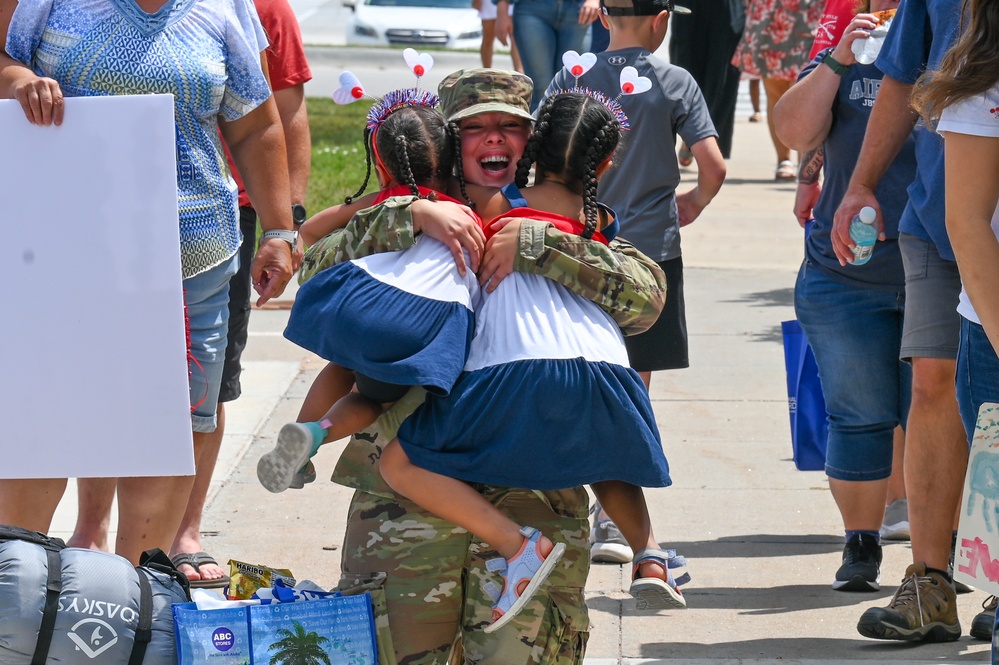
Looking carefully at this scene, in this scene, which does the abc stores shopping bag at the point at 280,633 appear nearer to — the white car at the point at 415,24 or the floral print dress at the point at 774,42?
the floral print dress at the point at 774,42

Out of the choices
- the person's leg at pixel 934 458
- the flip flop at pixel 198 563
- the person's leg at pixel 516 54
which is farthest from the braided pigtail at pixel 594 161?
the person's leg at pixel 516 54

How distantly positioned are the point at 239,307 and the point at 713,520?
1893 millimetres

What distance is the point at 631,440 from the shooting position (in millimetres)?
3006

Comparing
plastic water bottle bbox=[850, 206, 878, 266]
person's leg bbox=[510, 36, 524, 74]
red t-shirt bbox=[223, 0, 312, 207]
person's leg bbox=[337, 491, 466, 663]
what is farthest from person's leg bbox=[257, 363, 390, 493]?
person's leg bbox=[510, 36, 524, 74]

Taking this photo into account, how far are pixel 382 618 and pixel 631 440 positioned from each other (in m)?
0.68

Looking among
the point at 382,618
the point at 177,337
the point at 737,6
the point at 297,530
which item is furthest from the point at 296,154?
the point at 737,6

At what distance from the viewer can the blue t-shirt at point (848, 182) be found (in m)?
4.45

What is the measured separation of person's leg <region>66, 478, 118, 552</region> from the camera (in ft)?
14.9

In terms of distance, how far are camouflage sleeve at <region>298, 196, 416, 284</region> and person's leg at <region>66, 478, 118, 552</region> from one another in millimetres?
1696

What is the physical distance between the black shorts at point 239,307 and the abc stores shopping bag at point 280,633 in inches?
69.0

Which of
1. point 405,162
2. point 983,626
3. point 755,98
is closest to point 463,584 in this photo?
point 405,162

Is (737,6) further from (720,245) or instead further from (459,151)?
(459,151)

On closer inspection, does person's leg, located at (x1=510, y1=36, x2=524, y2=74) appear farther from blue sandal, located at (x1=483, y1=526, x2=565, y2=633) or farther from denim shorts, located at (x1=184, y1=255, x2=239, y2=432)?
blue sandal, located at (x1=483, y1=526, x2=565, y2=633)

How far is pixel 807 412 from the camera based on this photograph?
5.07 m
